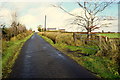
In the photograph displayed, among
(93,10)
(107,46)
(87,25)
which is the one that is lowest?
(107,46)

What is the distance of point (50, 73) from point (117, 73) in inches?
121

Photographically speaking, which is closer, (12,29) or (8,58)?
(8,58)

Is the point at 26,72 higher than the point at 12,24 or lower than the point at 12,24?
lower

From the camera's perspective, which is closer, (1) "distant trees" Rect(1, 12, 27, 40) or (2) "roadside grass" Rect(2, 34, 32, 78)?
(2) "roadside grass" Rect(2, 34, 32, 78)

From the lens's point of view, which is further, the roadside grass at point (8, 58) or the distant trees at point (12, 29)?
the distant trees at point (12, 29)

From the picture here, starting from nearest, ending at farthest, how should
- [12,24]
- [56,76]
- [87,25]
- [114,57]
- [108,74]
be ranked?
1. [56,76]
2. [108,74]
3. [114,57]
4. [87,25]
5. [12,24]

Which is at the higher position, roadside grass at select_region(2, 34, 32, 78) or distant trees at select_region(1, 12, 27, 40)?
distant trees at select_region(1, 12, 27, 40)

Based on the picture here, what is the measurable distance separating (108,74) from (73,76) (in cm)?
165

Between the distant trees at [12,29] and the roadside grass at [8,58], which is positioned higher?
the distant trees at [12,29]

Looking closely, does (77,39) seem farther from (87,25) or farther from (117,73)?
(117,73)

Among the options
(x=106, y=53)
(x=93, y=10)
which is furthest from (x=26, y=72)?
(x=93, y=10)

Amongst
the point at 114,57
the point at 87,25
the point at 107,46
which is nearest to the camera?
the point at 114,57

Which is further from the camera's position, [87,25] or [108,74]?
[87,25]

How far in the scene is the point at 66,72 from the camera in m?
6.96
